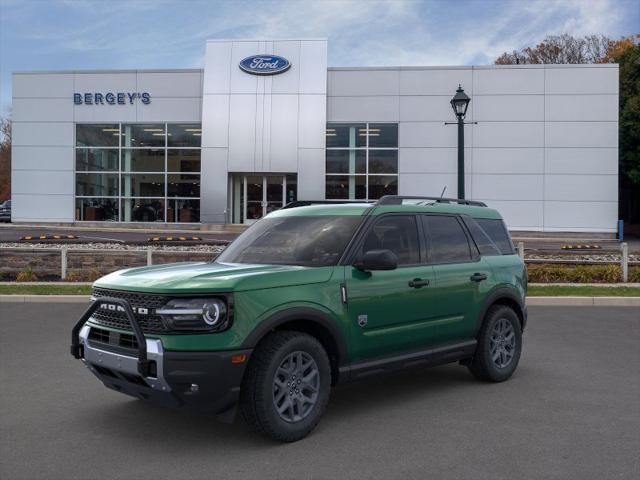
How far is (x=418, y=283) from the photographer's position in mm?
5586

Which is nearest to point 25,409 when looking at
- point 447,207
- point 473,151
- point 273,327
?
point 273,327

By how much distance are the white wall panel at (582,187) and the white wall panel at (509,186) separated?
504 mm

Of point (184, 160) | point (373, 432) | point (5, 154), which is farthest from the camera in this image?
point (5, 154)

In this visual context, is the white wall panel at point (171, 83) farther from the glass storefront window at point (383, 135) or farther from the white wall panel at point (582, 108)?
the white wall panel at point (582, 108)

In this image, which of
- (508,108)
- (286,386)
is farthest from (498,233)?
(508,108)

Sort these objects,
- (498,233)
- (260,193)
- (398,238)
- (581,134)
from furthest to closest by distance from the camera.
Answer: (260,193), (581,134), (498,233), (398,238)

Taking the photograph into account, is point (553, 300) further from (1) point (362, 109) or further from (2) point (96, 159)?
(2) point (96, 159)

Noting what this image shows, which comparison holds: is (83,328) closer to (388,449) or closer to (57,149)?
(388,449)

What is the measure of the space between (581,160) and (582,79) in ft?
12.5

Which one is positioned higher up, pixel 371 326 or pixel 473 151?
pixel 473 151

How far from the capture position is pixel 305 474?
406 centimetres

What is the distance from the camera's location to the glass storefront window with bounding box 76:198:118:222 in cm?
3309

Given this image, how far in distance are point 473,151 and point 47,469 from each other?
1121 inches

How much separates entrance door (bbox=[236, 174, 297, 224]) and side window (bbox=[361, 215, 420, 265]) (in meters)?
26.4
